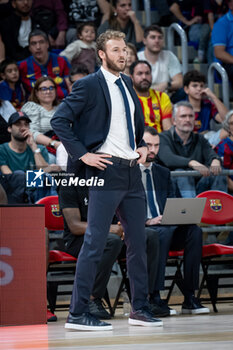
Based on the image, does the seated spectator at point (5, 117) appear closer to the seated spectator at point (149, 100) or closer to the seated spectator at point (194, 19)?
the seated spectator at point (149, 100)

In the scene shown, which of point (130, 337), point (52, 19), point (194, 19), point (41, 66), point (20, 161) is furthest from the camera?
point (194, 19)

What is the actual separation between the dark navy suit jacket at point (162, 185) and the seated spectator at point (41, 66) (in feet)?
9.17

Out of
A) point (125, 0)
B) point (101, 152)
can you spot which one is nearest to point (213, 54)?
point (125, 0)

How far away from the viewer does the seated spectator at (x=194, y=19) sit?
9.87m

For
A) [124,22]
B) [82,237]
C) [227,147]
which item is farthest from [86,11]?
[82,237]

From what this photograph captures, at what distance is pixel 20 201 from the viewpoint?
530 centimetres

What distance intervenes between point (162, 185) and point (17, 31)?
→ 4071mm

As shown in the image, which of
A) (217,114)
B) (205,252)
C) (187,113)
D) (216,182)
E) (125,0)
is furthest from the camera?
(125,0)

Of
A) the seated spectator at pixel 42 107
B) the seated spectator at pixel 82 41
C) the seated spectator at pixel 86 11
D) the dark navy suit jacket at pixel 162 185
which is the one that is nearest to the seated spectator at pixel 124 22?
the seated spectator at pixel 82 41

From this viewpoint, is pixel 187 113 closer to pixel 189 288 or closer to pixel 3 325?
pixel 189 288

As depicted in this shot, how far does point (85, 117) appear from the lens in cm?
420

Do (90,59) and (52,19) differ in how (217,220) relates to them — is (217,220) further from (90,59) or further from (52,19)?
(52,19)

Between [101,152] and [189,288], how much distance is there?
1641mm

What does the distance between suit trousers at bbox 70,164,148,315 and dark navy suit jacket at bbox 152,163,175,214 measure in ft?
4.67
